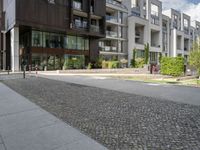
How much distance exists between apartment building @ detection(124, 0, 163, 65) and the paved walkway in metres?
44.4

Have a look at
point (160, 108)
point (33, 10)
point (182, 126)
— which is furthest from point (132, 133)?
point (33, 10)

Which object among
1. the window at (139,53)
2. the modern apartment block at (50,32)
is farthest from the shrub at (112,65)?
the window at (139,53)

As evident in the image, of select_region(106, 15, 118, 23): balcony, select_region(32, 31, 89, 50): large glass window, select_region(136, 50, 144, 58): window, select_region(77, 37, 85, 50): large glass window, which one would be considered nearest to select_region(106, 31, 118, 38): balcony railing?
select_region(106, 15, 118, 23): balcony

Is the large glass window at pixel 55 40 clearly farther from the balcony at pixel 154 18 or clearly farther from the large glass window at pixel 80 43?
the balcony at pixel 154 18

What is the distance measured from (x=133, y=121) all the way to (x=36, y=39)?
30.0m

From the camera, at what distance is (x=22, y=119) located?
22.3ft

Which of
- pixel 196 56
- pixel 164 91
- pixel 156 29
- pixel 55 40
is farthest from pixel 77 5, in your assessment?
pixel 156 29

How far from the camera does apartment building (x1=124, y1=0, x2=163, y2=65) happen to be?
51688 millimetres

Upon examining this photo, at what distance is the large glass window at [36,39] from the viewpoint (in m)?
33.6

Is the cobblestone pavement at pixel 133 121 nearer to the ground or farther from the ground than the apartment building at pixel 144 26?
nearer to the ground

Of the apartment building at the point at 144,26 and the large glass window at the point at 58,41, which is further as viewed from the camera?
the apartment building at the point at 144,26

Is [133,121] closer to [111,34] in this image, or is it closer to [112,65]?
[112,65]

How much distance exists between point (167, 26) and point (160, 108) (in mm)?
66405

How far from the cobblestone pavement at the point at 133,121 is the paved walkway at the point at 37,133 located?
1.01 feet
